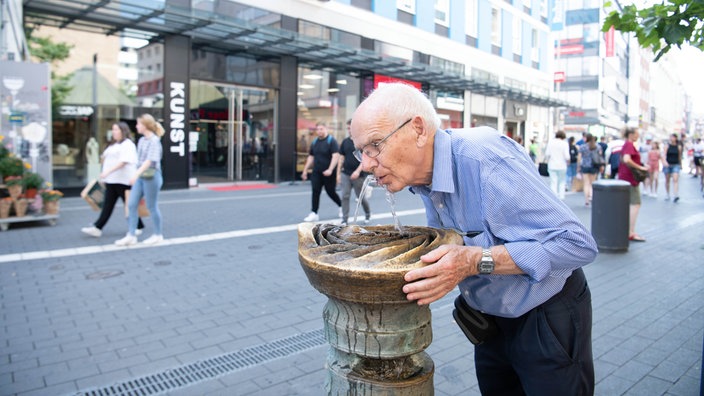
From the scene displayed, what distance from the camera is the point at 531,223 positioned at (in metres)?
1.63

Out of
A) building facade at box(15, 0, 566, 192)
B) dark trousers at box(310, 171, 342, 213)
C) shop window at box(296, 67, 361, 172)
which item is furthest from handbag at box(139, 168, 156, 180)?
shop window at box(296, 67, 361, 172)

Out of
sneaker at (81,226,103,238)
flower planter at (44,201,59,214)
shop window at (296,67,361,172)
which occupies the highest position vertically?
shop window at (296,67,361,172)

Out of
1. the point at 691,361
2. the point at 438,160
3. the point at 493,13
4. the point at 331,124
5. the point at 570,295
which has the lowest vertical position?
the point at 691,361

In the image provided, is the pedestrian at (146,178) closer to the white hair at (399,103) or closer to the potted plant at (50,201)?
the potted plant at (50,201)

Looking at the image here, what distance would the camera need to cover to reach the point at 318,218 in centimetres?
1034

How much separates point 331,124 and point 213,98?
5.16m

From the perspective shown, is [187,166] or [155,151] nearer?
[155,151]

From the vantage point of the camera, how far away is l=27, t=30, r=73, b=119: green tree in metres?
13.7

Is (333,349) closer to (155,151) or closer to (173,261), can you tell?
(173,261)

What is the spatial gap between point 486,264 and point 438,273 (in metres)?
0.19

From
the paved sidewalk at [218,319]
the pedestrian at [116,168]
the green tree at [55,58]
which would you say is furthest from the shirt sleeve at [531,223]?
the green tree at [55,58]

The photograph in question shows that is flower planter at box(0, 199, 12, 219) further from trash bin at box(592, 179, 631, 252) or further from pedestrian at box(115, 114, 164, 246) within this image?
trash bin at box(592, 179, 631, 252)

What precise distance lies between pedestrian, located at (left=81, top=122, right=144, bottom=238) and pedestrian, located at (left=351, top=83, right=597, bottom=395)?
267 inches

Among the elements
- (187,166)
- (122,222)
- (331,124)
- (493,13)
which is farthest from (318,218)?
(493,13)
